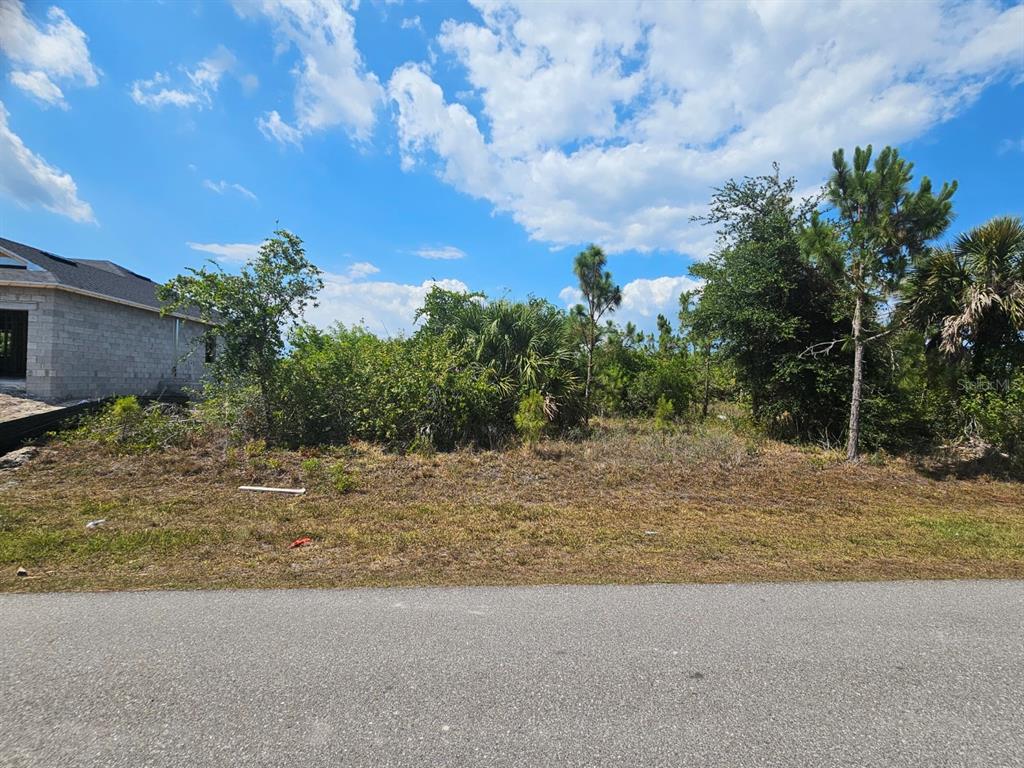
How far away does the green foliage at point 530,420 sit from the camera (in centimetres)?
1055

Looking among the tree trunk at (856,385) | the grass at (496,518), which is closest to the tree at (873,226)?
the tree trunk at (856,385)

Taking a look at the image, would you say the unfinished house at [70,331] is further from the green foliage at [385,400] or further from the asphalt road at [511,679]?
the asphalt road at [511,679]

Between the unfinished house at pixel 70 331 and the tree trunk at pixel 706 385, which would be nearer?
the unfinished house at pixel 70 331

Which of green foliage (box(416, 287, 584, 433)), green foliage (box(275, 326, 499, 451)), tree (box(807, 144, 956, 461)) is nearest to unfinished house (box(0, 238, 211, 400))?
green foliage (box(275, 326, 499, 451))

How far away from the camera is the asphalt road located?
227 centimetres

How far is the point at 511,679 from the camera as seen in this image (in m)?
2.83

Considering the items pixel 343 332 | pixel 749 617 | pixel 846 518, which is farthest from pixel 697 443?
pixel 343 332

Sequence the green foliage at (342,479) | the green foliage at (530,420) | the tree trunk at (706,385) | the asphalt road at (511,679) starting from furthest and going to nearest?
the tree trunk at (706,385) → the green foliage at (530,420) → the green foliage at (342,479) → the asphalt road at (511,679)

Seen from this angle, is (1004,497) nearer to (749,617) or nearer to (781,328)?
(781,328)

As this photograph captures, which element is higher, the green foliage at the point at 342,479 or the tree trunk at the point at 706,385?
the tree trunk at the point at 706,385

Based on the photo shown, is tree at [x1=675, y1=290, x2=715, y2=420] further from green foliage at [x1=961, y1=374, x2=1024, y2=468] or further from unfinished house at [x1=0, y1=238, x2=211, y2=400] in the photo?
unfinished house at [x1=0, y1=238, x2=211, y2=400]

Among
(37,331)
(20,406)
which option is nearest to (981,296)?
(20,406)

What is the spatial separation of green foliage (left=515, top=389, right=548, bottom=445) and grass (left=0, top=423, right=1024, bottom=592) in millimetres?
298

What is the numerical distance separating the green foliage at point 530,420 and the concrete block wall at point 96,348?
7007mm
